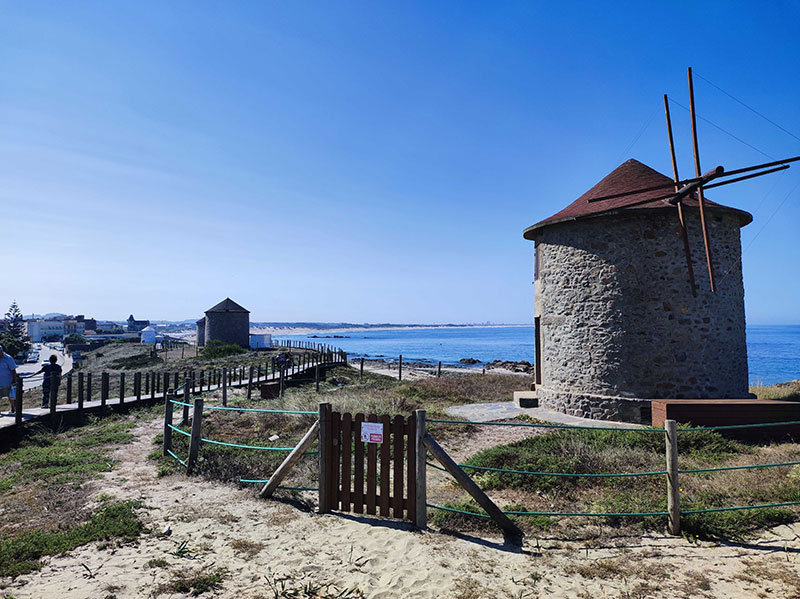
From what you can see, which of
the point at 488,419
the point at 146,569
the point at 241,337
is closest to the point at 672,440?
the point at 146,569

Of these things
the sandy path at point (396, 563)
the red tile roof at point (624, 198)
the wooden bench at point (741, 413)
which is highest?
the red tile roof at point (624, 198)

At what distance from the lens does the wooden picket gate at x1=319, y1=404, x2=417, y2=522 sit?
5.79 metres

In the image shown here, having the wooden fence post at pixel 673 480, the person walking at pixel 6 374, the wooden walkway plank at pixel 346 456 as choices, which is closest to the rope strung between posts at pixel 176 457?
the wooden walkway plank at pixel 346 456

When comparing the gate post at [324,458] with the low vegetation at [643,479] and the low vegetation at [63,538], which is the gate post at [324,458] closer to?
the low vegetation at [63,538]

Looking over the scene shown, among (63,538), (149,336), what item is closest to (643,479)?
(63,538)

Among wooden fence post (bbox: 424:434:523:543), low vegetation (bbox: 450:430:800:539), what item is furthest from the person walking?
wooden fence post (bbox: 424:434:523:543)

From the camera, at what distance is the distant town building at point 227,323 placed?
45969 mm

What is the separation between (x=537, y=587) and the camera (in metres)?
4.46

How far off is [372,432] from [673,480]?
3.50 m

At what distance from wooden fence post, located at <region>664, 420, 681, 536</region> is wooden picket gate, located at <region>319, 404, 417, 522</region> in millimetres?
2896

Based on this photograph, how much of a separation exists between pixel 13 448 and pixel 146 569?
804 cm

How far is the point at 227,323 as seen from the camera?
4616 centimetres

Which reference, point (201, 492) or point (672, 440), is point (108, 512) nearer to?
point (201, 492)

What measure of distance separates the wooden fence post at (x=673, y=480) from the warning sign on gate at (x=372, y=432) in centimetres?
326
